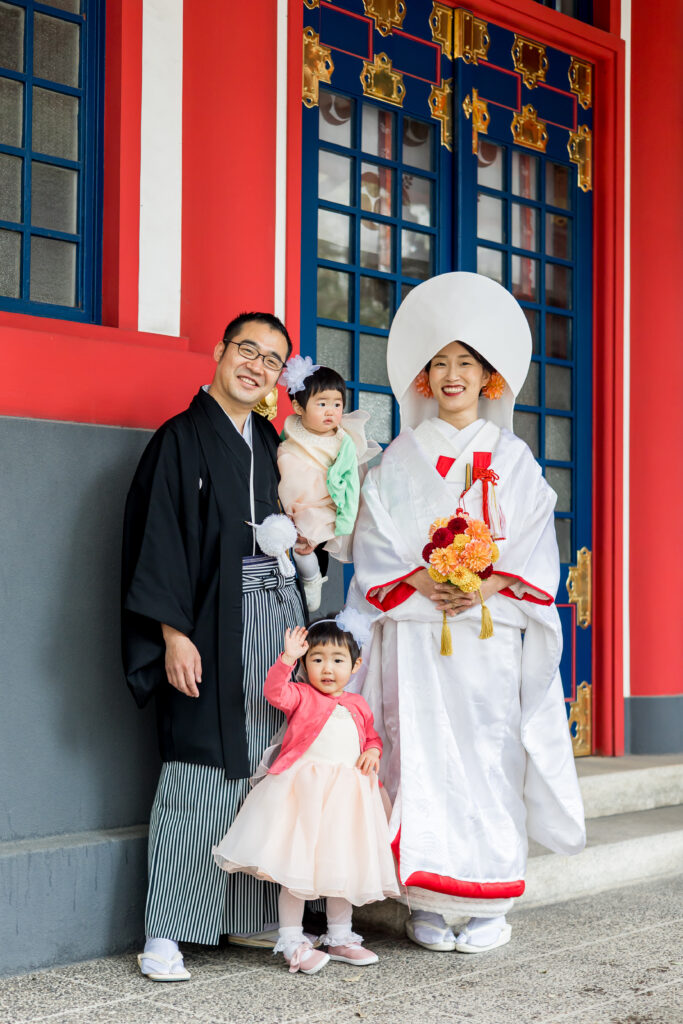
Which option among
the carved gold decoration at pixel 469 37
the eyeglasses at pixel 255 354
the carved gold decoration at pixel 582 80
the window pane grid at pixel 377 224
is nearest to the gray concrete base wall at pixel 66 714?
the eyeglasses at pixel 255 354

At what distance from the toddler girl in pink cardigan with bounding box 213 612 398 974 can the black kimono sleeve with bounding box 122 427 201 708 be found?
0.31 meters

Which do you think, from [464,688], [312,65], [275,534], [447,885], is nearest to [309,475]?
[275,534]

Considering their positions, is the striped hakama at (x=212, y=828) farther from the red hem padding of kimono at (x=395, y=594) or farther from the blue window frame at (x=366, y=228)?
the blue window frame at (x=366, y=228)

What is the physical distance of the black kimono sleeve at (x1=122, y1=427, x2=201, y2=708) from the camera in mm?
3271

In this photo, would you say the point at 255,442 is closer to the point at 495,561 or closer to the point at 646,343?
the point at 495,561

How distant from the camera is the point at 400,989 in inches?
127

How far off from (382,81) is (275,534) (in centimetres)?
250

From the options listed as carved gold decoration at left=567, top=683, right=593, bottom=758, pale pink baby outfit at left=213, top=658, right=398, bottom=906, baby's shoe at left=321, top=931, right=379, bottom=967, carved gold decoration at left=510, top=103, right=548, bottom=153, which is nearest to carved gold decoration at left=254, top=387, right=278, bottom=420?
pale pink baby outfit at left=213, top=658, right=398, bottom=906

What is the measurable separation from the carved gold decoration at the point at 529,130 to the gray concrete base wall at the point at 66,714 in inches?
111

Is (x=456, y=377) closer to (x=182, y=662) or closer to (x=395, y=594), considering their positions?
(x=395, y=594)

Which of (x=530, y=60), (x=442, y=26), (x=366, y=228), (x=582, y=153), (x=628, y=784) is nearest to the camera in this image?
(x=366, y=228)

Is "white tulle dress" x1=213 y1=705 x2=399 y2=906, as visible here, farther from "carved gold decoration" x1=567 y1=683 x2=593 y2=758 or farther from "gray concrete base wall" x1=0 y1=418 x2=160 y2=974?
"carved gold decoration" x1=567 y1=683 x2=593 y2=758

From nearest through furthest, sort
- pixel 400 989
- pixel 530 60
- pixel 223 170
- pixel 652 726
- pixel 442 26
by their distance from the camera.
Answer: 1. pixel 400 989
2. pixel 223 170
3. pixel 442 26
4. pixel 530 60
5. pixel 652 726

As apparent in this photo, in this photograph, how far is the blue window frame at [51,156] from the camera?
3873 millimetres
